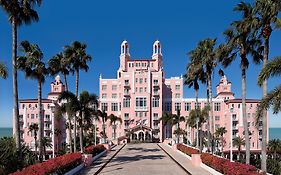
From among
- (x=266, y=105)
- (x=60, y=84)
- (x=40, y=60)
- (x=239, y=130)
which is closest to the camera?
(x=266, y=105)

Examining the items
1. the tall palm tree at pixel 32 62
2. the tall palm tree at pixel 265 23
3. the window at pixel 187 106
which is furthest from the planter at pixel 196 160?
the window at pixel 187 106

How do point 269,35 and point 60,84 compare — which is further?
point 60,84

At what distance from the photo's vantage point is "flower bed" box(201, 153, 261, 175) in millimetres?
17825

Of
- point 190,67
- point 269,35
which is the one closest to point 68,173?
point 269,35

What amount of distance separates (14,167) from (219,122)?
85524mm

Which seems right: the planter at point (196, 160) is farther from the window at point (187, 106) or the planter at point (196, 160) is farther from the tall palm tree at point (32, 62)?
the window at point (187, 106)

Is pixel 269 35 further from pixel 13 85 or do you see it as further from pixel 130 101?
pixel 130 101

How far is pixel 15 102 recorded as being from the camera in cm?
2220

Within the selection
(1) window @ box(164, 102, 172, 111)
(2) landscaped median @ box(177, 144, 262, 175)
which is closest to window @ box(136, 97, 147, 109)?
(1) window @ box(164, 102, 172, 111)

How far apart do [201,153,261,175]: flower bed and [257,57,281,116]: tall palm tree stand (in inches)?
143

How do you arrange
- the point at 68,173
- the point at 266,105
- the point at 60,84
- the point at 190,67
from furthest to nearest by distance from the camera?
the point at 60,84
the point at 190,67
the point at 68,173
the point at 266,105

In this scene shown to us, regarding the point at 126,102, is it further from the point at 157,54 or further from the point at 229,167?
the point at 229,167

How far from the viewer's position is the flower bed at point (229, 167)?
58.5ft

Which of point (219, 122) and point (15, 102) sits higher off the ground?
point (15, 102)
